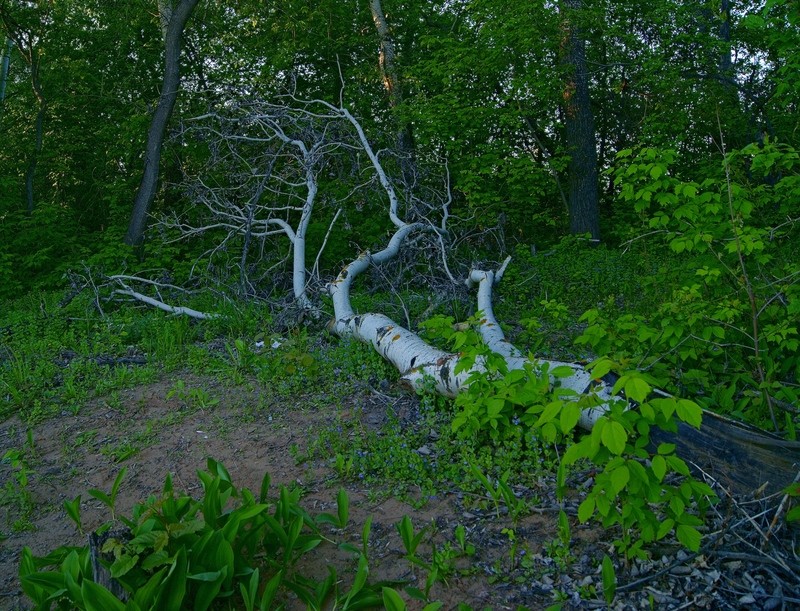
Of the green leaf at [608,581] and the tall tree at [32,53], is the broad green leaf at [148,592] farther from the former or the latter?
the tall tree at [32,53]

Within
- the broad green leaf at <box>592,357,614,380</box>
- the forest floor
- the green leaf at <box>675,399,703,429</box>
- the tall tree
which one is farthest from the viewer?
the tall tree

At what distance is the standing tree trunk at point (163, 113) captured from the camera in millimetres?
10766

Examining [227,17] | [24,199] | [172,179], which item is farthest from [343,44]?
[24,199]

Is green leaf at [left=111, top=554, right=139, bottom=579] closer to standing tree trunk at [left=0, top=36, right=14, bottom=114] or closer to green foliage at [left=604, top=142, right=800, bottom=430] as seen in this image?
green foliage at [left=604, top=142, right=800, bottom=430]

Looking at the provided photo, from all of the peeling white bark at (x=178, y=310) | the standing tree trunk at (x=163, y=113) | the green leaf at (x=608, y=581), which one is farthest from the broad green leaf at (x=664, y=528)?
the standing tree trunk at (x=163, y=113)

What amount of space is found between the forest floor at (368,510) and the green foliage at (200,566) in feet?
0.59

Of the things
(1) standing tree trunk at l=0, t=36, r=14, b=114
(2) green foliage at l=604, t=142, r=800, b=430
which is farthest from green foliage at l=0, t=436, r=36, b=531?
(1) standing tree trunk at l=0, t=36, r=14, b=114

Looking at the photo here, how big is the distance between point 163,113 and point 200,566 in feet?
32.1

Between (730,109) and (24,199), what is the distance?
1296cm

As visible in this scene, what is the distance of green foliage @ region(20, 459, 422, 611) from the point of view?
2557mm

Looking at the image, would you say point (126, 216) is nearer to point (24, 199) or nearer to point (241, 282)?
point (24, 199)

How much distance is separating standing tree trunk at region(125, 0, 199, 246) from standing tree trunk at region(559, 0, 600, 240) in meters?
6.73

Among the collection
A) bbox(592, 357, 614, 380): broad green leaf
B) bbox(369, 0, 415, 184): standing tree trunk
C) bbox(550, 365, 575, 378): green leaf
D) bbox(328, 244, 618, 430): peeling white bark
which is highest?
bbox(369, 0, 415, 184): standing tree trunk

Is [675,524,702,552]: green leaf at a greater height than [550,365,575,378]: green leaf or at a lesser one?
lesser
